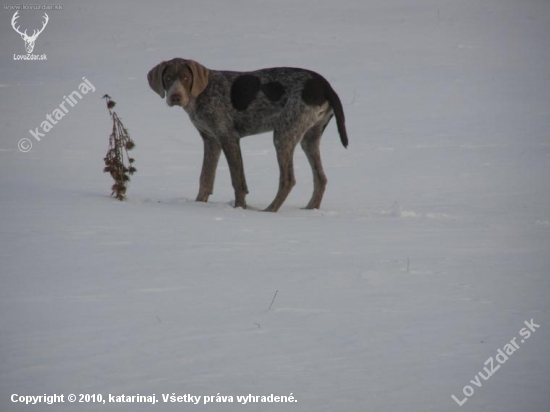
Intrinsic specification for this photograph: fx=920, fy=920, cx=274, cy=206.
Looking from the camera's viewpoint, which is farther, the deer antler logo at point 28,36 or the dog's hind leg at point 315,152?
the deer antler logo at point 28,36

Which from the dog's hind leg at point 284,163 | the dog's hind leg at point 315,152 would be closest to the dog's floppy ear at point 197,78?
the dog's hind leg at point 284,163

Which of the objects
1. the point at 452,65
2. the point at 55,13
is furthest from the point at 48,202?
the point at 55,13

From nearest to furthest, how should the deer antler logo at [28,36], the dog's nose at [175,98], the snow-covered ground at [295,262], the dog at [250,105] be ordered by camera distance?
the snow-covered ground at [295,262], the dog's nose at [175,98], the dog at [250,105], the deer antler logo at [28,36]

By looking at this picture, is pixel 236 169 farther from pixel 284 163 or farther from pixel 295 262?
pixel 295 262

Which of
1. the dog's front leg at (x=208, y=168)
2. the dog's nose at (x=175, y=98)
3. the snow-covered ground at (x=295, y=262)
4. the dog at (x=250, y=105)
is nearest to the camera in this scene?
the snow-covered ground at (x=295, y=262)

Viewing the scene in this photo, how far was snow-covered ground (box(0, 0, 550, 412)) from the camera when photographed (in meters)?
3.95

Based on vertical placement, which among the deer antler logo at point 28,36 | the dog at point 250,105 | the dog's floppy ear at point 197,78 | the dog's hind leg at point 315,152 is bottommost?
the deer antler logo at point 28,36

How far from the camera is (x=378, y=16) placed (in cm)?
2389

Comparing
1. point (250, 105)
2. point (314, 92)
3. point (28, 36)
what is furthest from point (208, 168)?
point (28, 36)

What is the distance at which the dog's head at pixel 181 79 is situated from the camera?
8.45 m

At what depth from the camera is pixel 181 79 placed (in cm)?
854

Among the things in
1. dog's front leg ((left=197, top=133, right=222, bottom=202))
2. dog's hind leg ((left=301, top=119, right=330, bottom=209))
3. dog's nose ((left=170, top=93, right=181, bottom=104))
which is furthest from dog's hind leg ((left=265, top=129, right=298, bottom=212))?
dog's nose ((left=170, top=93, right=181, bottom=104))

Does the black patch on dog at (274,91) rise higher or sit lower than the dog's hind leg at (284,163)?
higher

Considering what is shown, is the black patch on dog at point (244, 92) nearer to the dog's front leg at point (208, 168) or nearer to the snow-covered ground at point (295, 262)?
the dog's front leg at point (208, 168)
